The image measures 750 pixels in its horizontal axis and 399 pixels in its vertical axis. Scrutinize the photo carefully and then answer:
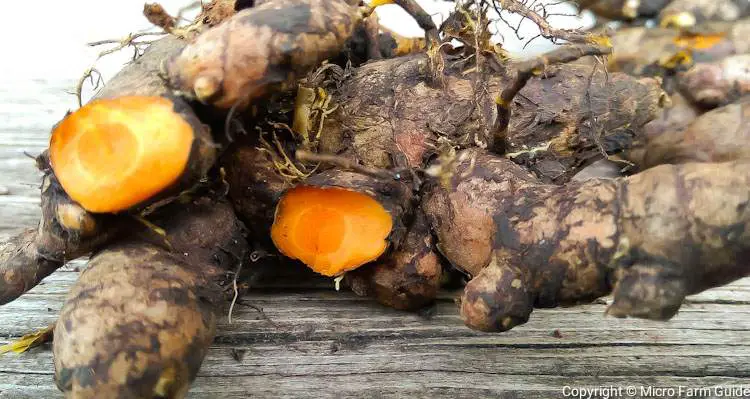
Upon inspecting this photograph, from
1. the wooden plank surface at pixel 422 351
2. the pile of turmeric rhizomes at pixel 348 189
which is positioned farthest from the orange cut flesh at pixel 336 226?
the wooden plank surface at pixel 422 351

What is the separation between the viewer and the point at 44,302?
1.32 m

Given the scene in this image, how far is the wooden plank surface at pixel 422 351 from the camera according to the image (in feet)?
3.56

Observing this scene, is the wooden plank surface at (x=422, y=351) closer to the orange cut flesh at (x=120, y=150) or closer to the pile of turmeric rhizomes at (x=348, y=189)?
the pile of turmeric rhizomes at (x=348, y=189)

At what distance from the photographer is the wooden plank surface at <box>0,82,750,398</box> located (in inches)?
42.7

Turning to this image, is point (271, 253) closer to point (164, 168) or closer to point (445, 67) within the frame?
point (164, 168)

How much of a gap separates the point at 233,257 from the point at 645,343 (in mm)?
772

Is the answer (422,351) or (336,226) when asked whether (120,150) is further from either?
(422,351)

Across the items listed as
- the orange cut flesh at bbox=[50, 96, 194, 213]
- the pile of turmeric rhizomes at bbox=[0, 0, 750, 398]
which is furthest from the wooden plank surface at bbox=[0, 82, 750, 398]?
the orange cut flesh at bbox=[50, 96, 194, 213]

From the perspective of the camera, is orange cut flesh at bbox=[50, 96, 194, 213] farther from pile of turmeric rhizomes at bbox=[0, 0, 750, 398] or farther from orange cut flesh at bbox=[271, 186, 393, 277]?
orange cut flesh at bbox=[271, 186, 393, 277]

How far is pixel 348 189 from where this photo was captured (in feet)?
3.50

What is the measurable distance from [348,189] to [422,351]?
327 millimetres

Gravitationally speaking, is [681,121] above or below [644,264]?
below

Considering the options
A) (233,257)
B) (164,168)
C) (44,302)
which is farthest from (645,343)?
(44,302)

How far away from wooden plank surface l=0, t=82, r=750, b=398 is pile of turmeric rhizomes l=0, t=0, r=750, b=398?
85mm
